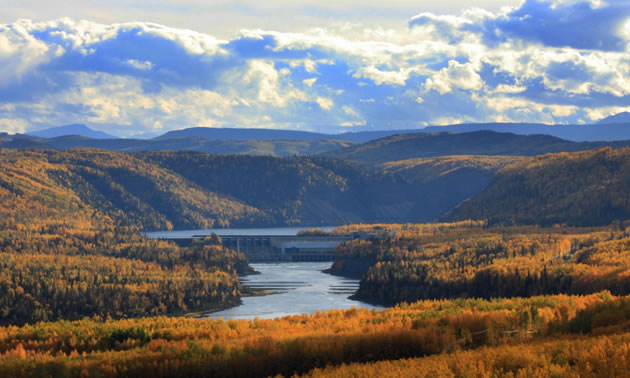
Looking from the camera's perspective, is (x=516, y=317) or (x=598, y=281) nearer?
(x=516, y=317)

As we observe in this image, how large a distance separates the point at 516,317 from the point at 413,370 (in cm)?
3213

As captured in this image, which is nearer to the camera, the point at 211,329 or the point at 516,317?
the point at 516,317

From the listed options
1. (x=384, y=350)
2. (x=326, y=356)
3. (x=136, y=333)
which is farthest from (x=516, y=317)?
(x=136, y=333)

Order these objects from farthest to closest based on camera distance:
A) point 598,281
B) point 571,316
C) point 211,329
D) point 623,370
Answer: point 598,281, point 211,329, point 571,316, point 623,370

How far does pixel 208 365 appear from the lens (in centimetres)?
8150

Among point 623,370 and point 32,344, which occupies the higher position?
point 623,370

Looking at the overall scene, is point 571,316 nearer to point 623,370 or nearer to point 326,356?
point 326,356

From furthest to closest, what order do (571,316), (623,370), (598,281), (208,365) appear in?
(598,281) < (571,316) < (208,365) < (623,370)

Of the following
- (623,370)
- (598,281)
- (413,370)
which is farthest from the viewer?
(598,281)

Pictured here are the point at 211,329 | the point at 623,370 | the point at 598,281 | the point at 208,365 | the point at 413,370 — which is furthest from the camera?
the point at 598,281

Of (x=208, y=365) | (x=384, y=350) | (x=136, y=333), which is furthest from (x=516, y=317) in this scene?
(x=136, y=333)

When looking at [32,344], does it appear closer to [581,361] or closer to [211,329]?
[211,329]

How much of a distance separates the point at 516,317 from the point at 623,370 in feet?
120

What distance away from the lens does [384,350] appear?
86688 millimetres
